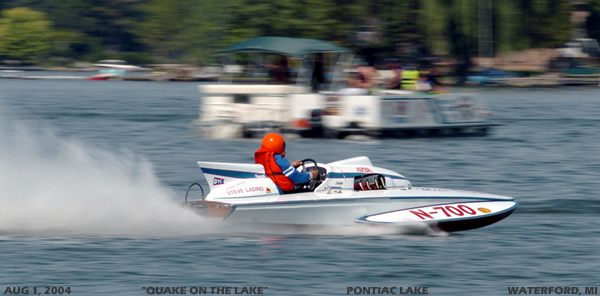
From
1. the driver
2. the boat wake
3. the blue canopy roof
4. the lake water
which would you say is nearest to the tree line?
the blue canopy roof

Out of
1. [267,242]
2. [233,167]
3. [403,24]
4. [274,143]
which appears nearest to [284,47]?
[233,167]

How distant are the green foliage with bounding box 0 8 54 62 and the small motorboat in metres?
88.5

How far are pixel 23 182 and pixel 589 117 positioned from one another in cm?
2304

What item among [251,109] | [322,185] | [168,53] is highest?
[168,53]

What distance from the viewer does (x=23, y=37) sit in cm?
A: 9419

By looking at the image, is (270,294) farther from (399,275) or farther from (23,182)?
(23,182)

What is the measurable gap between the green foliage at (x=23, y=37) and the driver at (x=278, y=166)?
8879 cm

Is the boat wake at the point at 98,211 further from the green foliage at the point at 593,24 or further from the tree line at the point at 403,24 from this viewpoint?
the green foliage at the point at 593,24

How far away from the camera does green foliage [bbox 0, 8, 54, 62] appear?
9325 cm

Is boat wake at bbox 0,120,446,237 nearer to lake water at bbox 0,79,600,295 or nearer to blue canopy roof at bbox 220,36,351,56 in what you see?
lake water at bbox 0,79,600,295

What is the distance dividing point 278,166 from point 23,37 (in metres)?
90.2

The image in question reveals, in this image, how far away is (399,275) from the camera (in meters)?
8.63

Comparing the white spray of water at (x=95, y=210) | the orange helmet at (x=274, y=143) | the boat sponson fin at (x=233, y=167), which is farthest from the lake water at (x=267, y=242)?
the orange helmet at (x=274, y=143)

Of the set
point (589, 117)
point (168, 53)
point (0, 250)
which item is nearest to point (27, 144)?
point (0, 250)
